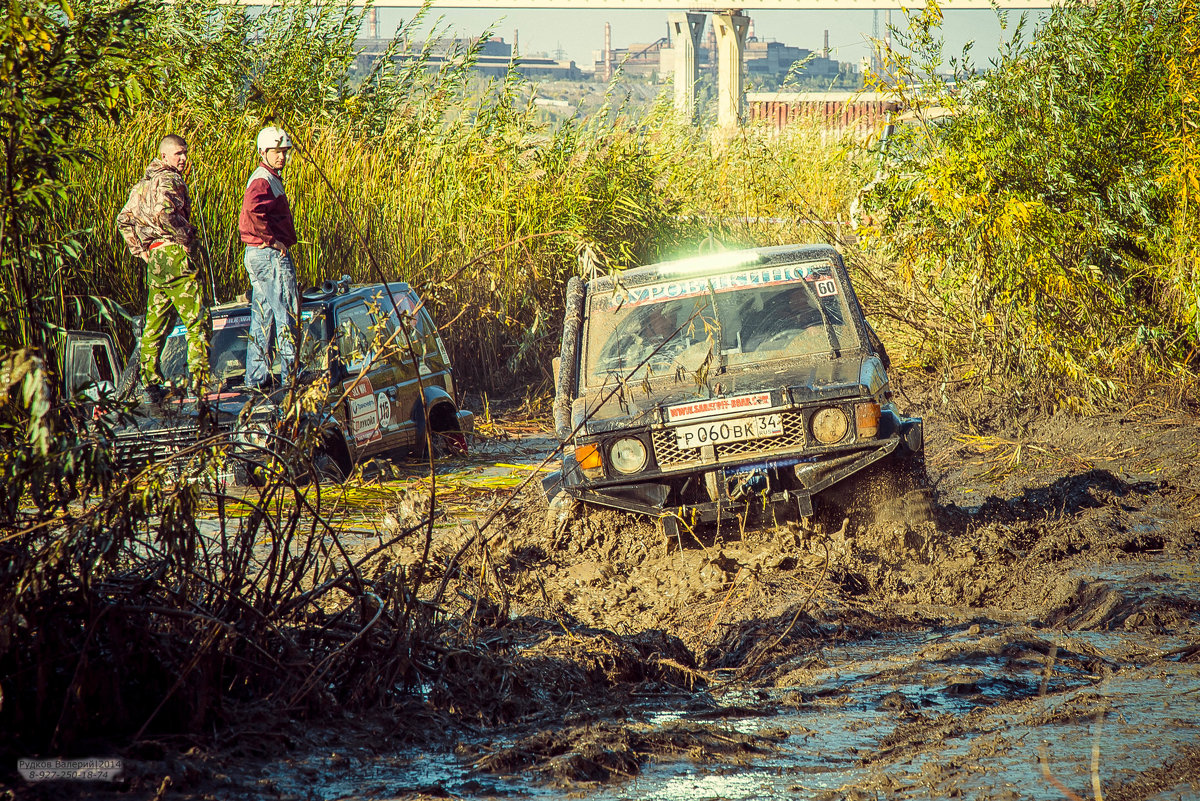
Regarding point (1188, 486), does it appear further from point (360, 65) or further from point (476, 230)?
point (360, 65)

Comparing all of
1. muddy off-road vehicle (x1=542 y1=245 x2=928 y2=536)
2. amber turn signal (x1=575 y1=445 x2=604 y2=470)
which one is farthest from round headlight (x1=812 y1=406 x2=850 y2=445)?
amber turn signal (x1=575 y1=445 x2=604 y2=470)

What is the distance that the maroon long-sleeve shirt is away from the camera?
8.09 metres

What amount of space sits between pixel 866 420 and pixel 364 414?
400 centimetres

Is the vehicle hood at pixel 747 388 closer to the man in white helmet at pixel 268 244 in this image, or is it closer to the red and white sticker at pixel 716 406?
the red and white sticker at pixel 716 406

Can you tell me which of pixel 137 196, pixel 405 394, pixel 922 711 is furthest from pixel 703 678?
pixel 137 196

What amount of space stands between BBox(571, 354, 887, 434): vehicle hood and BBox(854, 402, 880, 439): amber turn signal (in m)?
0.07

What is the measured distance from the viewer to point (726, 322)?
21.7ft

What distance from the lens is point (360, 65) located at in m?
15.5

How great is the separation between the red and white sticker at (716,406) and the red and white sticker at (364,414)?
10.2 feet

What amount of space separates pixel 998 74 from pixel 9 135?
333 inches

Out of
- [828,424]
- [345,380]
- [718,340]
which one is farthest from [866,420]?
[345,380]

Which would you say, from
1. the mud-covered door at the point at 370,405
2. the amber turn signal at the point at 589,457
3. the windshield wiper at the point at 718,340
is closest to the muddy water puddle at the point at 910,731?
the amber turn signal at the point at 589,457

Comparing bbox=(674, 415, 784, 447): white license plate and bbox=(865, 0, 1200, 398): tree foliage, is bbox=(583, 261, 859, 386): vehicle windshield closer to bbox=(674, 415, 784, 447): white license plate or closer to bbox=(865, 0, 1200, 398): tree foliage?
bbox=(674, 415, 784, 447): white license plate

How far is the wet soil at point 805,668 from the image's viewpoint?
327cm
